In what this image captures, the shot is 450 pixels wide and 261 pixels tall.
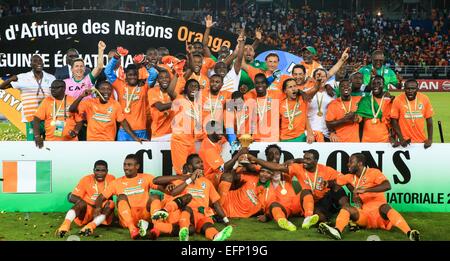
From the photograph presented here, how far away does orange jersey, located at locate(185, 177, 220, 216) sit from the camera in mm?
7336

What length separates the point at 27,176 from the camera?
7.95m

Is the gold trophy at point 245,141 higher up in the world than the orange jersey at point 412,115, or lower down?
lower down

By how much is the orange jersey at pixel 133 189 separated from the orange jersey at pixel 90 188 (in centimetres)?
17

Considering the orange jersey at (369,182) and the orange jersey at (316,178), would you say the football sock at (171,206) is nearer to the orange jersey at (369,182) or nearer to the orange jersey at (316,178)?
the orange jersey at (316,178)

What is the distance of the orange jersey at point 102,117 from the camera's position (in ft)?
27.6

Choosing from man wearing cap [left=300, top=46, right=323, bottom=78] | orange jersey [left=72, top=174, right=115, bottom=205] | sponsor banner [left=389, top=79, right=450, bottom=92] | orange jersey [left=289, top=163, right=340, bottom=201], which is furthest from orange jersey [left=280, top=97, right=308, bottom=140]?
sponsor banner [left=389, top=79, right=450, bottom=92]

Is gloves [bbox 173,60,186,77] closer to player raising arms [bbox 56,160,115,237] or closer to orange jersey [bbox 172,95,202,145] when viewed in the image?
orange jersey [bbox 172,95,202,145]

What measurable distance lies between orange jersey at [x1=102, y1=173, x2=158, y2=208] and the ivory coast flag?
1026 mm

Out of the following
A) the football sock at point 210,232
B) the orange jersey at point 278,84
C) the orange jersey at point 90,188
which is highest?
the orange jersey at point 278,84

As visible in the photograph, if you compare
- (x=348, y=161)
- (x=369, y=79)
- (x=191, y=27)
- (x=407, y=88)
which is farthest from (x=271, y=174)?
(x=191, y=27)

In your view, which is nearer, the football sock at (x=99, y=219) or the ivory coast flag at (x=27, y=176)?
the football sock at (x=99, y=219)

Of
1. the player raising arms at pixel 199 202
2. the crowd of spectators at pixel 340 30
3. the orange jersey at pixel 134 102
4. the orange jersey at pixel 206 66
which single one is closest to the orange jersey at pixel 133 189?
the player raising arms at pixel 199 202

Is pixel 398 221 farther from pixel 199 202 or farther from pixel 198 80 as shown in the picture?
pixel 198 80
